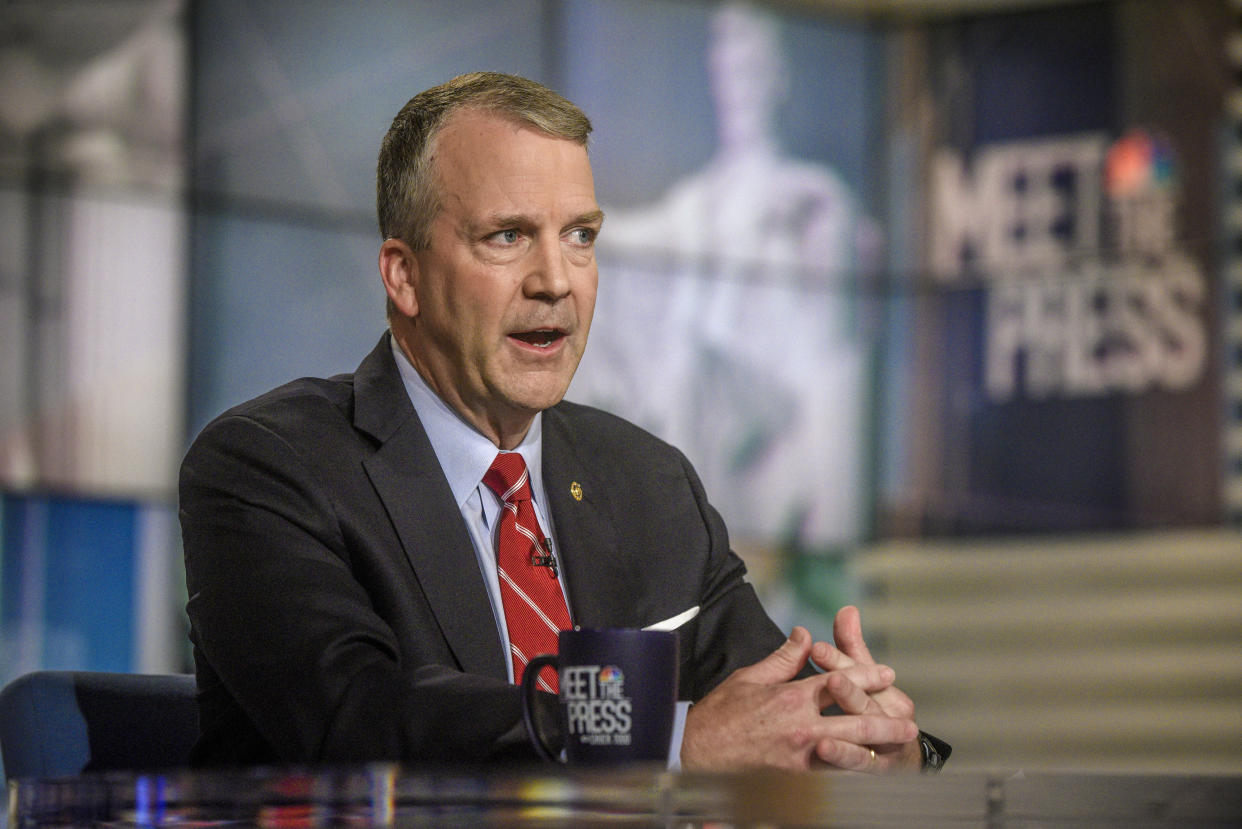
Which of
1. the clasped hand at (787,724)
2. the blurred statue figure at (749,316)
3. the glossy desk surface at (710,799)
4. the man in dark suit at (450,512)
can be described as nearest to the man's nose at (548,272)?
the man in dark suit at (450,512)

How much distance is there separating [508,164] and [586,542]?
0.37 meters

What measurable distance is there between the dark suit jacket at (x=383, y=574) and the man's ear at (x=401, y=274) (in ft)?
0.19

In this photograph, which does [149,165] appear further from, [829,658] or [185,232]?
[829,658]

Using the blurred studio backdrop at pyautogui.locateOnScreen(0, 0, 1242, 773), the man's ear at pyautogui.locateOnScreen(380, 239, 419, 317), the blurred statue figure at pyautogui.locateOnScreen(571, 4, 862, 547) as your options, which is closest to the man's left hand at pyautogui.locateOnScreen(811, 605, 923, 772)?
the man's ear at pyautogui.locateOnScreen(380, 239, 419, 317)

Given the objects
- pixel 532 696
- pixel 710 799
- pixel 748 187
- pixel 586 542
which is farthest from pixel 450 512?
pixel 748 187

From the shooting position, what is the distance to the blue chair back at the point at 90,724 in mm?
1353

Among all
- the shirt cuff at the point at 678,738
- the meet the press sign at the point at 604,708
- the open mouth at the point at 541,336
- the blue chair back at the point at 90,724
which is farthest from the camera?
the open mouth at the point at 541,336

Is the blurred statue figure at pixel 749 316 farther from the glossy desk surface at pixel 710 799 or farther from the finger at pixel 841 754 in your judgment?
the glossy desk surface at pixel 710 799

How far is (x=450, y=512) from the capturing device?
1.50 meters

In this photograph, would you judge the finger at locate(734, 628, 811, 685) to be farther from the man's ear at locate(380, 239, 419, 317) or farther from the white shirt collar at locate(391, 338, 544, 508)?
the man's ear at locate(380, 239, 419, 317)

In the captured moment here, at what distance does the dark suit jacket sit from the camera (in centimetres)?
121

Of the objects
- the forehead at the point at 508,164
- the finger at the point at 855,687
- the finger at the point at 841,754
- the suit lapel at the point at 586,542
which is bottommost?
the finger at the point at 841,754

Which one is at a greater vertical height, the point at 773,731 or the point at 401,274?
the point at 401,274

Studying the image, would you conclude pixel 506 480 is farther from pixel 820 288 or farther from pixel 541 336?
pixel 820 288
